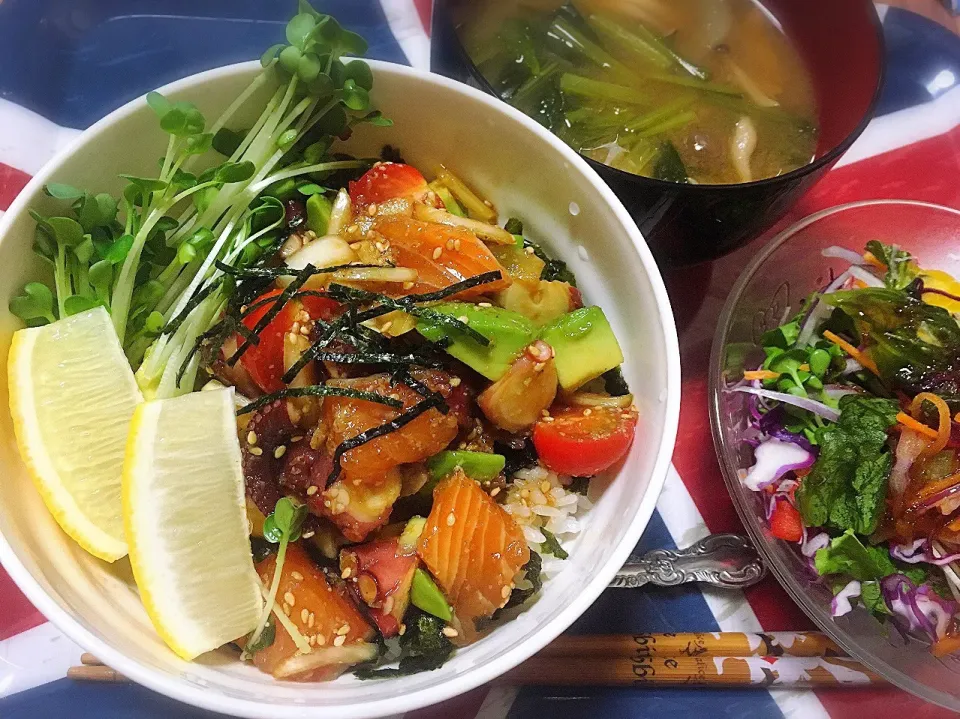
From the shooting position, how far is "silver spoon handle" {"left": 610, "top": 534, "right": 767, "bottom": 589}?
Result: 1.57 metres

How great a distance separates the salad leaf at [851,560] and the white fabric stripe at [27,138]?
6.50 feet

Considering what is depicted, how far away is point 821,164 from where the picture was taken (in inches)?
59.0

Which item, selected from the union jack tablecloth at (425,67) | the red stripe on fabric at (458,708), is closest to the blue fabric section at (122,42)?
the union jack tablecloth at (425,67)

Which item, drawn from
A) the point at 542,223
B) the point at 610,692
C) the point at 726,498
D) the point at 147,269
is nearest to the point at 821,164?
the point at 542,223

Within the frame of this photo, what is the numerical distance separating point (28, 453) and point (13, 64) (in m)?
1.26

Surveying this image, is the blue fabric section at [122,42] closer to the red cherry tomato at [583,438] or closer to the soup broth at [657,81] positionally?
the soup broth at [657,81]

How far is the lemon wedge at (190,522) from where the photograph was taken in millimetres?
1064

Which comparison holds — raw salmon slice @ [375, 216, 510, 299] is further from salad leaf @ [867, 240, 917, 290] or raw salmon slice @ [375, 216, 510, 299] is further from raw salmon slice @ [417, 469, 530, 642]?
salad leaf @ [867, 240, 917, 290]

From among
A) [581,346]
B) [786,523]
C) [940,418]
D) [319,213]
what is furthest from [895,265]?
[319,213]

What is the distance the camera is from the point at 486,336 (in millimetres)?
1204

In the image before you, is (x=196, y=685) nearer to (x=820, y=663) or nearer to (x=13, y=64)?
(x=820, y=663)

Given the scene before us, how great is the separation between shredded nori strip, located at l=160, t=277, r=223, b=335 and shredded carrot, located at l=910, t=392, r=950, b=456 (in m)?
1.48

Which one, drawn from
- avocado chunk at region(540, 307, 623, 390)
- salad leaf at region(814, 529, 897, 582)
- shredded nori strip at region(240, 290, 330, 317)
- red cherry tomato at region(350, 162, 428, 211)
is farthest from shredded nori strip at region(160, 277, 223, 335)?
salad leaf at region(814, 529, 897, 582)

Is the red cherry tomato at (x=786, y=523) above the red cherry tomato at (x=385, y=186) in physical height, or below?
below
